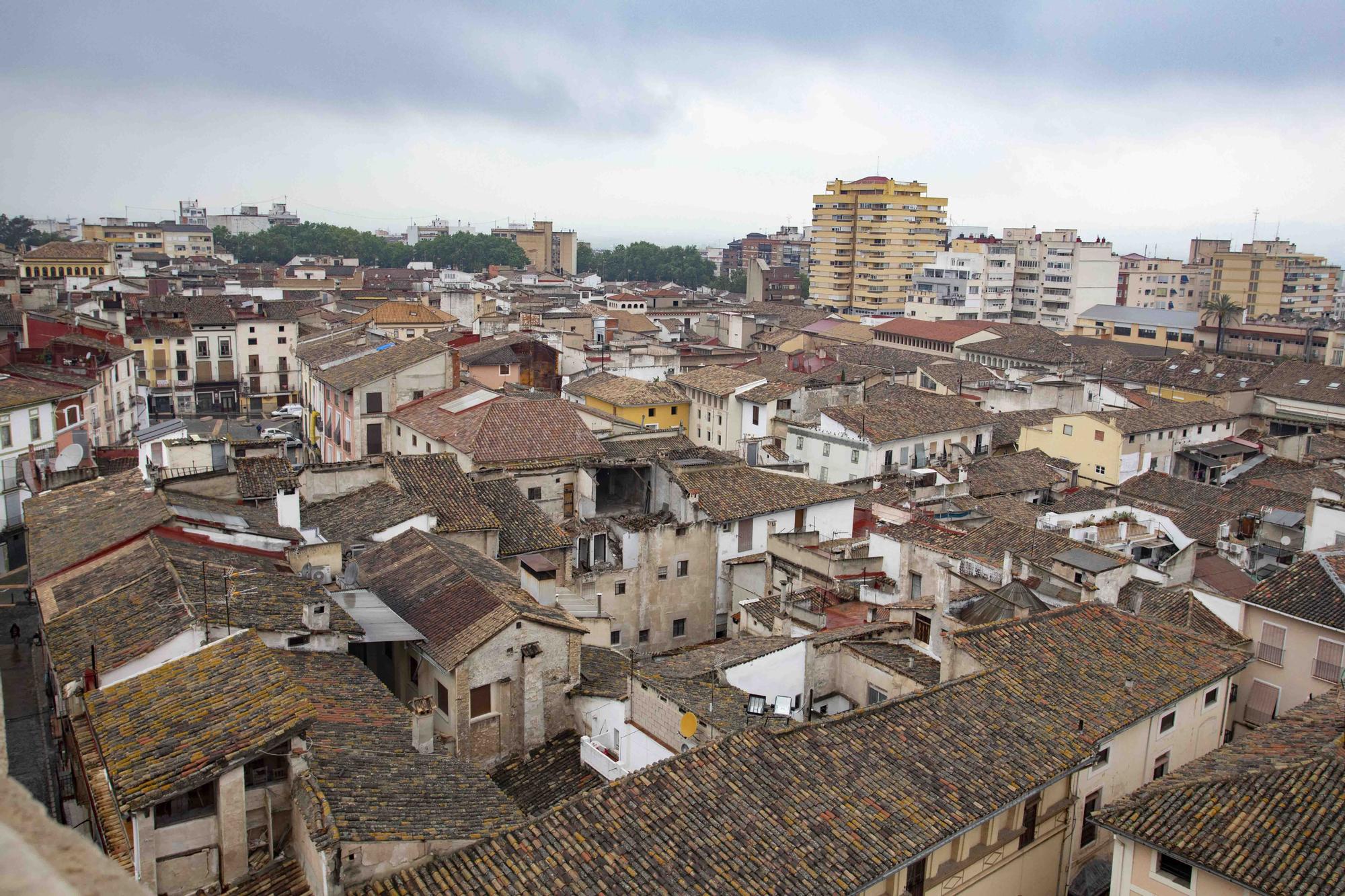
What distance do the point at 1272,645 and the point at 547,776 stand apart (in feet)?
52.9

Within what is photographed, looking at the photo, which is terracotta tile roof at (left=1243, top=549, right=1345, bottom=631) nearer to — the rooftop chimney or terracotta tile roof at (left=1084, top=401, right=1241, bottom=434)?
the rooftop chimney

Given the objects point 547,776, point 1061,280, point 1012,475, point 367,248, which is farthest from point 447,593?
point 367,248

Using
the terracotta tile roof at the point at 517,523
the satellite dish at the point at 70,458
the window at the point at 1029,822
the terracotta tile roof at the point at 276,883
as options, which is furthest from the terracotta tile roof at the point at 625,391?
the terracotta tile roof at the point at 276,883

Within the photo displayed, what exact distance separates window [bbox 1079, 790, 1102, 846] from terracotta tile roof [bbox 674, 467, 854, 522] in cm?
1341

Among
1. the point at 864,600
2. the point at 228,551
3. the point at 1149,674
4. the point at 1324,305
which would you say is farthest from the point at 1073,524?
the point at 1324,305

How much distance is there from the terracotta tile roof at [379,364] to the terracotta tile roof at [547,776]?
75.1 ft

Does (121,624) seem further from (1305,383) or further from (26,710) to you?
(1305,383)

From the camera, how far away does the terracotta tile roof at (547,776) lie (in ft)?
56.2

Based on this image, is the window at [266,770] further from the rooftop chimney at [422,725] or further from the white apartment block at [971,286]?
the white apartment block at [971,286]

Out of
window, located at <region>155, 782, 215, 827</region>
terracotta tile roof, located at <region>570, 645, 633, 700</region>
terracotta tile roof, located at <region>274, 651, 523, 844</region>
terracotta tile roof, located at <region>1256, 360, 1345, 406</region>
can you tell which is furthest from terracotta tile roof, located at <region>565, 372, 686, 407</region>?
terracotta tile roof, located at <region>1256, 360, 1345, 406</region>

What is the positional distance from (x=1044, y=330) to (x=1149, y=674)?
7805cm

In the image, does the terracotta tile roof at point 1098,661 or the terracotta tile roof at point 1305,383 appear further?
the terracotta tile roof at point 1305,383

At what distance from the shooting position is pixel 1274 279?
10506cm

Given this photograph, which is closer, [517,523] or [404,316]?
[517,523]
